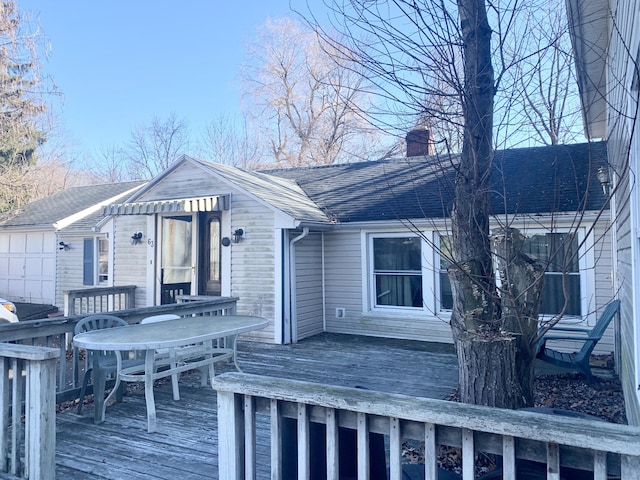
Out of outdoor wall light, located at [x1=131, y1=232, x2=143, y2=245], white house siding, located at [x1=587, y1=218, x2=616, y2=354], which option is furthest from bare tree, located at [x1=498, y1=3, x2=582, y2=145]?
outdoor wall light, located at [x1=131, y1=232, x2=143, y2=245]

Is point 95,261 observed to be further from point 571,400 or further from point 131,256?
point 571,400

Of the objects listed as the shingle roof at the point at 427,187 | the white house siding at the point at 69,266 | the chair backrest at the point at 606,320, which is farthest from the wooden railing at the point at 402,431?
the white house siding at the point at 69,266

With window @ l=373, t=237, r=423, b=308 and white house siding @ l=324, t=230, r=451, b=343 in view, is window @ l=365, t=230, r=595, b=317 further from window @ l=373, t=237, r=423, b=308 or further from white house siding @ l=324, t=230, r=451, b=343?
white house siding @ l=324, t=230, r=451, b=343

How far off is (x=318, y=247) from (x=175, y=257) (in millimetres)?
3255

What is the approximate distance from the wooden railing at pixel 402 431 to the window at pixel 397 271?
6992mm

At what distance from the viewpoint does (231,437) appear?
6.56 feet

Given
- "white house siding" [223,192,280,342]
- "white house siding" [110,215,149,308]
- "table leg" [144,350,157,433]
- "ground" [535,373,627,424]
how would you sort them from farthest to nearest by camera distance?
1. "white house siding" [110,215,149,308]
2. "white house siding" [223,192,280,342]
3. "ground" [535,373,627,424]
4. "table leg" [144,350,157,433]

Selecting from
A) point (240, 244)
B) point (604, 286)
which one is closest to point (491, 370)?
point (604, 286)

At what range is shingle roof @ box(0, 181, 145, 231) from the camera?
1504 centimetres

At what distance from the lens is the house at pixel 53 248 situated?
1381 cm

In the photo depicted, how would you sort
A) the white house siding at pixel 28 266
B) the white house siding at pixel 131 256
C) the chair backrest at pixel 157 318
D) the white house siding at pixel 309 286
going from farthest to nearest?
the white house siding at pixel 28 266
the white house siding at pixel 131 256
the white house siding at pixel 309 286
the chair backrest at pixel 157 318

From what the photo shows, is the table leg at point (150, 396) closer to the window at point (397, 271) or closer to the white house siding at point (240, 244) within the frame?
the white house siding at point (240, 244)

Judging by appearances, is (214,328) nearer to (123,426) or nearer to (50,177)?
(123,426)

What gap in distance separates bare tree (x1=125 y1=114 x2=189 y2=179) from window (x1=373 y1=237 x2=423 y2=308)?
2211cm
